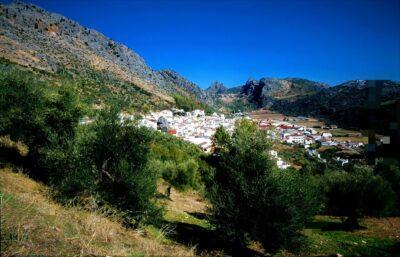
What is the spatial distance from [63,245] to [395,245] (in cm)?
2431

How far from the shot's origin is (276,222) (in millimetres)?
14156

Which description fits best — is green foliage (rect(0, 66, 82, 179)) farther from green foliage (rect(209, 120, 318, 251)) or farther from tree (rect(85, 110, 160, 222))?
green foliage (rect(209, 120, 318, 251))

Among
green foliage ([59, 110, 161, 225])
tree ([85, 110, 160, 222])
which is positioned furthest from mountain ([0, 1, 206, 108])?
tree ([85, 110, 160, 222])

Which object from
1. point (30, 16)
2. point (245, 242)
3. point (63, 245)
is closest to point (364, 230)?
point (245, 242)

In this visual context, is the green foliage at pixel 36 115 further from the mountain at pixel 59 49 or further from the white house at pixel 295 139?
the white house at pixel 295 139

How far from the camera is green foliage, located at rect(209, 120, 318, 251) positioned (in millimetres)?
14414

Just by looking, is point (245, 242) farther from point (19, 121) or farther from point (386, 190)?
point (386, 190)

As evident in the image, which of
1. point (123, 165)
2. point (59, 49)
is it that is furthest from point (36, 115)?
point (59, 49)

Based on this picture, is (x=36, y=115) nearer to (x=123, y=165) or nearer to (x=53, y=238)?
(x=123, y=165)

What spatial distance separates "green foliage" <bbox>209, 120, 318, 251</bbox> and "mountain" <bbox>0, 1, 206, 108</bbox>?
64704mm

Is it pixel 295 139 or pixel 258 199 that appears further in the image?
pixel 295 139

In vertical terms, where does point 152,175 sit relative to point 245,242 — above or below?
above

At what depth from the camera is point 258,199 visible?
1480cm

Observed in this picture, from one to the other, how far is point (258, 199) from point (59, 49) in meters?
132
